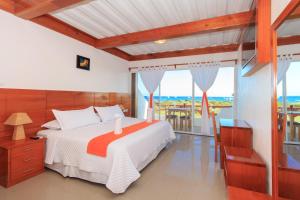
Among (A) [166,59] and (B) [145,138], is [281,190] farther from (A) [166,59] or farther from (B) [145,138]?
(A) [166,59]

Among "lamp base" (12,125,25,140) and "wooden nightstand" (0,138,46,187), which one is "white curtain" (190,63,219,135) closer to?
"wooden nightstand" (0,138,46,187)

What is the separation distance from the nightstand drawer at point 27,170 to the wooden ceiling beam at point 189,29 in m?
2.72

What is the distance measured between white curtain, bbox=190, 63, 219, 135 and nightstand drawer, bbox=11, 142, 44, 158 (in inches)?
154

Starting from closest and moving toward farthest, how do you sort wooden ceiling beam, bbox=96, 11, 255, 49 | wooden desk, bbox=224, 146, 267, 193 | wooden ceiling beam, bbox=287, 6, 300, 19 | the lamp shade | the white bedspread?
wooden ceiling beam, bbox=287, 6, 300, 19 → wooden desk, bbox=224, 146, 267, 193 → the white bedspread → the lamp shade → wooden ceiling beam, bbox=96, 11, 255, 49

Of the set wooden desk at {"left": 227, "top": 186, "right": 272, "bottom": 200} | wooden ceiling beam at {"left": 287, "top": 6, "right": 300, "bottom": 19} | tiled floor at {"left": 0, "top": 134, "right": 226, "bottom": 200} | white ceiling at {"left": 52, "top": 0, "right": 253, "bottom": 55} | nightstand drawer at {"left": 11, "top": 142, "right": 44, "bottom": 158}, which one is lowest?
tiled floor at {"left": 0, "top": 134, "right": 226, "bottom": 200}

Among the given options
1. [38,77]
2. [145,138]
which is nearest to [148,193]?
[145,138]

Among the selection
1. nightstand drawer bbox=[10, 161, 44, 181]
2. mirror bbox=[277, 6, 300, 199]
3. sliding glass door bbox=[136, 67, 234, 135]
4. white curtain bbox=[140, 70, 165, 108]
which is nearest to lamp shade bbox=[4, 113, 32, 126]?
nightstand drawer bbox=[10, 161, 44, 181]

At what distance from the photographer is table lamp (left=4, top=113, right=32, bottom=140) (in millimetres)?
2035

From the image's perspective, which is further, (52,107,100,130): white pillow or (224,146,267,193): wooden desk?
(52,107,100,130): white pillow

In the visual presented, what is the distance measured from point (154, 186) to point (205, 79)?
3314mm

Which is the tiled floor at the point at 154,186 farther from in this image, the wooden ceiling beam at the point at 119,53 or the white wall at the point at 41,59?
the wooden ceiling beam at the point at 119,53

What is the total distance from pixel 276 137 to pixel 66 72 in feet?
11.4

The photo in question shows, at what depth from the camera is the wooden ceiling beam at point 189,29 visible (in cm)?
239

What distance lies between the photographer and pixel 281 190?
3.96ft
